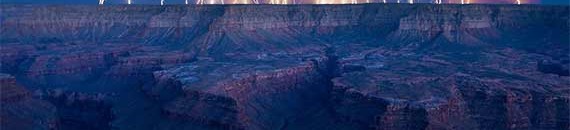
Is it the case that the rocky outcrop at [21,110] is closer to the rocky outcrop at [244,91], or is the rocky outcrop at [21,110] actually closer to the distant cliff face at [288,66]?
the distant cliff face at [288,66]

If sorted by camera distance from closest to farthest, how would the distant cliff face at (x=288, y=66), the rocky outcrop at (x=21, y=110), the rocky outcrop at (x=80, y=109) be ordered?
the distant cliff face at (x=288, y=66) < the rocky outcrop at (x=21, y=110) < the rocky outcrop at (x=80, y=109)

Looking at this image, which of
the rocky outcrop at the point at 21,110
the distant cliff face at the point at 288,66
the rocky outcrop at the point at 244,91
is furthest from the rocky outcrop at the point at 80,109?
the rocky outcrop at the point at 244,91

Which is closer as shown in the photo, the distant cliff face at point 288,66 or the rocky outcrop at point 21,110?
the distant cliff face at point 288,66

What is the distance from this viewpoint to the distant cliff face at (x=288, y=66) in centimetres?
5850

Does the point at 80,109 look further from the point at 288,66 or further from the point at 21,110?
the point at 288,66

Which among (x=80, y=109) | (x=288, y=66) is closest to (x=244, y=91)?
(x=288, y=66)

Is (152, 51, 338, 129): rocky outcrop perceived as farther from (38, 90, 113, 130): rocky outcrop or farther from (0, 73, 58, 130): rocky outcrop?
(0, 73, 58, 130): rocky outcrop

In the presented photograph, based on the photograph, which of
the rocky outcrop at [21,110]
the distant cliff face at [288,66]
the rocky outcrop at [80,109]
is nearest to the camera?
the distant cliff face at [288,66]

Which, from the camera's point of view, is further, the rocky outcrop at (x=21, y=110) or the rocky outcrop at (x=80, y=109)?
the rocky outcrop at (x=80, y=109)

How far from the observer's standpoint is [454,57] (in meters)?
88.8

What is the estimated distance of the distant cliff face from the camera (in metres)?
58.5

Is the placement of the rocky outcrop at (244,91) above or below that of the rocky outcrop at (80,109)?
above

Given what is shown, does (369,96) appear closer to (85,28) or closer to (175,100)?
(175,100)

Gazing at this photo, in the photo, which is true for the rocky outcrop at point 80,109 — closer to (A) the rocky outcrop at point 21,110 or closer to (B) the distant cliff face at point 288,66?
(B) the distant cliff face at point 288,66
